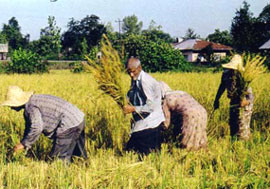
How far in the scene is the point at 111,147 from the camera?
4.63 m

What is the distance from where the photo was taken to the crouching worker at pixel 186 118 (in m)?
4.16

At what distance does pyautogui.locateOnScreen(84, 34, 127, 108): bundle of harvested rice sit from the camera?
3828 mm

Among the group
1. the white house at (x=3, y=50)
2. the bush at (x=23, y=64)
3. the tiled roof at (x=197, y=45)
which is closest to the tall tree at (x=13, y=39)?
the white house at (x=3, y=50)

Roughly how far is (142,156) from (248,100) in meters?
1.76

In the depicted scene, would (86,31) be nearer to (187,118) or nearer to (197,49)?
(197,49)

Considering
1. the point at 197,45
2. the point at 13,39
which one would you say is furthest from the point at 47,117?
the point at 13,39

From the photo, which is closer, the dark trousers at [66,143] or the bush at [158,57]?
the dark trousers at [66,143]

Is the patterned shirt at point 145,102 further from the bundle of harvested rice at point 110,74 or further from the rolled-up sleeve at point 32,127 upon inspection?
the rolled-up sleeve at point 32,127

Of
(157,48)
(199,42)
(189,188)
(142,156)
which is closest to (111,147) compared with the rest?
(142,156)

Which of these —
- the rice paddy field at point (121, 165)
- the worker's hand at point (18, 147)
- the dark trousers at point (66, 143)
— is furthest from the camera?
the dark trousers at point (66, 143)

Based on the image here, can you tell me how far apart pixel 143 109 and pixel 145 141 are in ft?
1.24

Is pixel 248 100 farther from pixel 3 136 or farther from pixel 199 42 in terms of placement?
pixel 199 42

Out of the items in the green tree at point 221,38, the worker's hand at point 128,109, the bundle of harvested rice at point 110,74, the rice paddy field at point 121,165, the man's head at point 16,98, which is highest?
the green tree at point 221,38

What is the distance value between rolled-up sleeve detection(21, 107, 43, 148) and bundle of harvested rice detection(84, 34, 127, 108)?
685 mm
